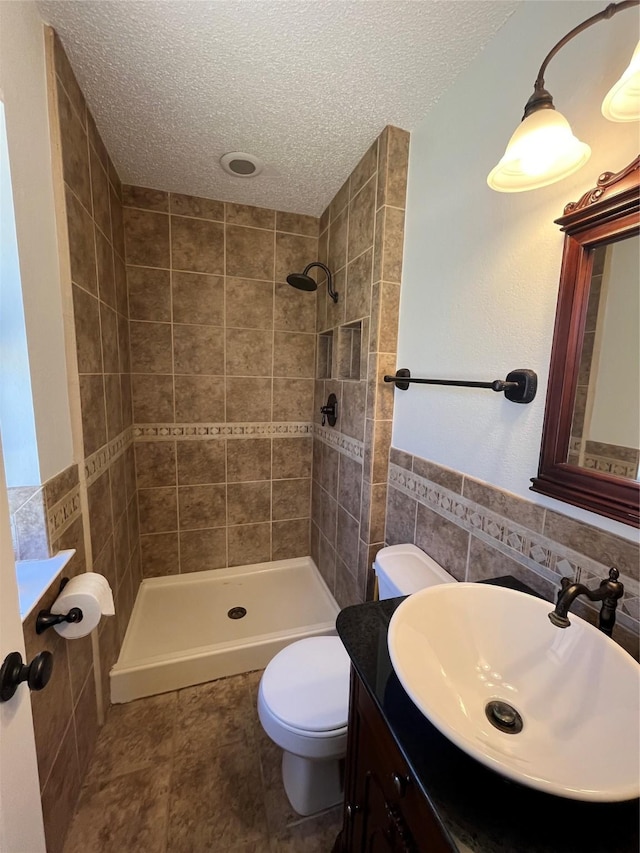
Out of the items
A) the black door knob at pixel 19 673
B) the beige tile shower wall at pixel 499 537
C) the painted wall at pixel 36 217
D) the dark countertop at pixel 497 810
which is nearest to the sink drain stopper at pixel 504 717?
the dark countertop at pixel 497 810

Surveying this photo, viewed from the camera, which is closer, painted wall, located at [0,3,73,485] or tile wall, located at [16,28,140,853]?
painted wall, located at [0,3,73,485]

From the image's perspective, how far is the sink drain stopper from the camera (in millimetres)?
642

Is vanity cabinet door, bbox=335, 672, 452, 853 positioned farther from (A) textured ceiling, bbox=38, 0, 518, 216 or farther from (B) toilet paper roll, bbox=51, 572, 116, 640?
(A) textured ceiling, bbox=38, 0, 518, 216

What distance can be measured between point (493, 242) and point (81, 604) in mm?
1609

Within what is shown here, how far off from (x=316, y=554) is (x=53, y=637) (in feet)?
5.16

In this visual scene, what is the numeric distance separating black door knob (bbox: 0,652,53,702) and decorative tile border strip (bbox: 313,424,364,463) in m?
1.29

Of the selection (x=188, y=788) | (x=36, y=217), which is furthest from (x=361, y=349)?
(x=188, y=788)

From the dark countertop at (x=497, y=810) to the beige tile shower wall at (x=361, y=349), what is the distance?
1012 millimetres

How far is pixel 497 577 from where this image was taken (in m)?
0.99

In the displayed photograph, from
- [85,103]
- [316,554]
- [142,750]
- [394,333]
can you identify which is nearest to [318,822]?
[142,750]

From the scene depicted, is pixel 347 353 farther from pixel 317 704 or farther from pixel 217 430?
pixel 317 704

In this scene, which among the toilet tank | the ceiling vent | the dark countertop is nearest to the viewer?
the dark countertop

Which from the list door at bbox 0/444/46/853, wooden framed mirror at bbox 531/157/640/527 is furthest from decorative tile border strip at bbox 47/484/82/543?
wooden framed mirror at bbox 531/157/640/527

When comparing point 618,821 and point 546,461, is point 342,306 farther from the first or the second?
point 618,821
